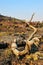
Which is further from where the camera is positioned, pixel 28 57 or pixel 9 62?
pixel 28 57

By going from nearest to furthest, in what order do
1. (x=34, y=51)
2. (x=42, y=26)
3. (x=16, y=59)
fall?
(x=16, y=59) < (x=34, y=51) < (x=42, y=26)

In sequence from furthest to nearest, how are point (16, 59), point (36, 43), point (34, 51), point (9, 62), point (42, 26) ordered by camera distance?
point (42, 26), point (36, 43), point (34, 51), point (16, 59), point (9, 62)

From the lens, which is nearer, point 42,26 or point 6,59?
point 6,59

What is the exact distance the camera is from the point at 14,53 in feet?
56.9

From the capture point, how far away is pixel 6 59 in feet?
51.4

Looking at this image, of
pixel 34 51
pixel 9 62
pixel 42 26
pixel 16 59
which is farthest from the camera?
pixel 42 26

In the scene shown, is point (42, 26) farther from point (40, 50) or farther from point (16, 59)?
point (16, 59)

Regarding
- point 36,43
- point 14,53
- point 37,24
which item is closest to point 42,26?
point 37,24

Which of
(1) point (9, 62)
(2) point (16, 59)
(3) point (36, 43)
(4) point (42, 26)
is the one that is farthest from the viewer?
(4) point (42, 26)

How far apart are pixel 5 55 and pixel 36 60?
7.70ft

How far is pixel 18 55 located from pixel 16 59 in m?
0.59

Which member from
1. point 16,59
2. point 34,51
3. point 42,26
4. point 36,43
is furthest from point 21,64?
point 42,26

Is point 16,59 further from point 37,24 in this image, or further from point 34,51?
point 37,24

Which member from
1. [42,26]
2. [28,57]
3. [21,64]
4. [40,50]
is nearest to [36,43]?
[40,50]
